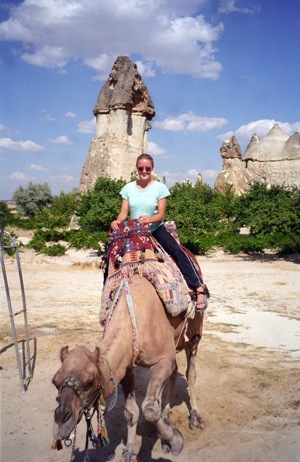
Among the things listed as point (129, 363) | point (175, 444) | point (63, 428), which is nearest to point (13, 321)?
point (129, 363)

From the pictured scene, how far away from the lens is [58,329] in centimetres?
769

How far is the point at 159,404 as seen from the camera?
291 centimetres

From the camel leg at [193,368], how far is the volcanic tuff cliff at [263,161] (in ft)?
119

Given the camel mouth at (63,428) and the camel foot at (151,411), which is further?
the camel foot at (151,411)

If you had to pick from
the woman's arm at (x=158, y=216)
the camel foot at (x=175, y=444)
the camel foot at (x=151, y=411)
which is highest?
the woman's arm at (x=158, y=216)

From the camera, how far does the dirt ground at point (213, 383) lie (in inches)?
147

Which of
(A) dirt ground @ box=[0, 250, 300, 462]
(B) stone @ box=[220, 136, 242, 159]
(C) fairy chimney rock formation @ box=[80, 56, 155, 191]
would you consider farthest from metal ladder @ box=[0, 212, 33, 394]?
(B) stone @ box=[220, 136, 242, 159]

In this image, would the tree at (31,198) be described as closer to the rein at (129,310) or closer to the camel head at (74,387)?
the rein at (129,310)

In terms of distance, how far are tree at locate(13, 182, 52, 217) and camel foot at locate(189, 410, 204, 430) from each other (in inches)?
1646

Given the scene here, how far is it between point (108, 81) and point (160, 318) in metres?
28.0

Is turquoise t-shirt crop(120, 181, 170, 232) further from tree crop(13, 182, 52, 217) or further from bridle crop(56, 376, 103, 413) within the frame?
tree crop(13, 182, 52, 217)

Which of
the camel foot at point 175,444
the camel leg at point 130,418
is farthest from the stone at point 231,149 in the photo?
the camel foot at point 175,444

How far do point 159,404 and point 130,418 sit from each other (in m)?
0.59

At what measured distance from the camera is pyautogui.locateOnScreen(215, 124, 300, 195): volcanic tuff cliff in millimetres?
39500
